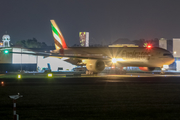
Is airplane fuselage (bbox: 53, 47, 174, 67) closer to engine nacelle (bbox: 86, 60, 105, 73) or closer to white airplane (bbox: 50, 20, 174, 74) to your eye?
white airplane (bbox: 50, 20, 174, 74)

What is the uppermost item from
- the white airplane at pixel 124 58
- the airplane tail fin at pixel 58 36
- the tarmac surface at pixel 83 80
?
the airplane tail fin at pixel 58 36

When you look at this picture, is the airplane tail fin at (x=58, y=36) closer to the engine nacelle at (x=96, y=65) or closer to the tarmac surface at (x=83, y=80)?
the engine nacelle at (x=96, y=65)

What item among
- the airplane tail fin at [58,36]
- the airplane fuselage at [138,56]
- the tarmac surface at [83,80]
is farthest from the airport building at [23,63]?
the tarmac surface at [83,80]

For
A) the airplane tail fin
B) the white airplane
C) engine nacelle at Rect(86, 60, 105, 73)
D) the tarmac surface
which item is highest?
the airplane tail fin

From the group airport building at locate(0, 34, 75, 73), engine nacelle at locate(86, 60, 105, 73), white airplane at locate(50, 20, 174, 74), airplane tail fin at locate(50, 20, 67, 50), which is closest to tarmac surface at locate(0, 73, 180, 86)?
engine nacelle at locate(86, 60, 105, 73)

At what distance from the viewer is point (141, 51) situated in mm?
39500

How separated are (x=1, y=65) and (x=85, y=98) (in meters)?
50.0

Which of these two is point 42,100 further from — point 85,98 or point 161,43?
point 161,43

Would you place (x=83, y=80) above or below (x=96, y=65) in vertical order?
below

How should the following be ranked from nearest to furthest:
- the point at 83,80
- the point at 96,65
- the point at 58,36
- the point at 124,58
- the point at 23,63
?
the point at 83,80 → the point at 96,65 → the point at 124,58 → the point at 58,36 → the point at 23,63

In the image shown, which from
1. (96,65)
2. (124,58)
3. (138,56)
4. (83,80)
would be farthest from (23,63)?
(83,80)

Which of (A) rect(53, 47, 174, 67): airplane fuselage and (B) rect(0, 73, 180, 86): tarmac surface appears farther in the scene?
(A) rect(53, 47, 174, 67): airplane fuselage

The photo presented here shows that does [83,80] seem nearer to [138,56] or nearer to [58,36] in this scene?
[138,56]

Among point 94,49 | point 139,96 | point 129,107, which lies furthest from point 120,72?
point 129,107
